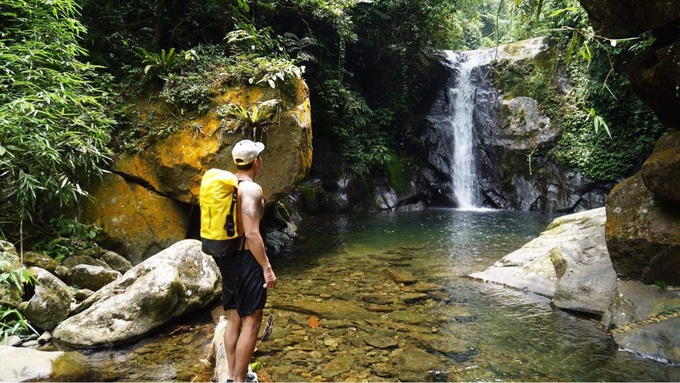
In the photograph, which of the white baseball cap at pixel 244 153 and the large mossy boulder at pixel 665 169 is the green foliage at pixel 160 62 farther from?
the large mossy boulder at pixel 665 169

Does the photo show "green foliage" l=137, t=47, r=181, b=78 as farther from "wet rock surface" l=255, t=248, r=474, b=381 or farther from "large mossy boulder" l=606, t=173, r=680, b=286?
"large mossy boulder" l=606, t=173, r=680, b=286

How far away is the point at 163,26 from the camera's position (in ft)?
29.3

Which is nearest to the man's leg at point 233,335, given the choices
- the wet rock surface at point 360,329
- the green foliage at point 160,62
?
the wet rock surface at point 360,329

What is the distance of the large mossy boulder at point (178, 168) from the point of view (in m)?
6.30

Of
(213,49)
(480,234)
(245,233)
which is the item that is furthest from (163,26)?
(480,234)

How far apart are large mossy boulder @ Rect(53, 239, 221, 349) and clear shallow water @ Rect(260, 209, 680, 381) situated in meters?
1.29

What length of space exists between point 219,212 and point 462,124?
1655cm

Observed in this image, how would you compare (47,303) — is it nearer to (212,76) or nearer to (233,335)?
(233,335)

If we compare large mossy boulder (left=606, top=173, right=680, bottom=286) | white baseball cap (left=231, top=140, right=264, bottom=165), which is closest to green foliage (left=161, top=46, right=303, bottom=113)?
white baseball cap (left=231, top=140, right=264, bottom=165)

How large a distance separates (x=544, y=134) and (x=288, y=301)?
13488 mm

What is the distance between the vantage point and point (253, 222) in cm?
288

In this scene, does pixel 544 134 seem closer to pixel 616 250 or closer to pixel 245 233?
pixel 616 250

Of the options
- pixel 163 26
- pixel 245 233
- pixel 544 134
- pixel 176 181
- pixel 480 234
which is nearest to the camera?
pixel 245 233

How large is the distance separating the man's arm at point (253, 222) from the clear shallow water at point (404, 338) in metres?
1.30
